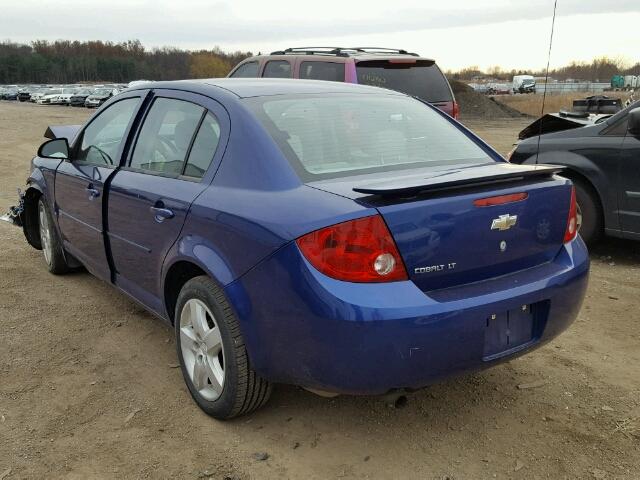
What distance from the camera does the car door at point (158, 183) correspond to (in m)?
3.21

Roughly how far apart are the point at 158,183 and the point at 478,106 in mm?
33986

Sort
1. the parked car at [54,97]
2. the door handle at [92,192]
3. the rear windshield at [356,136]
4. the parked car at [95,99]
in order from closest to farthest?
1. the rear windshield at [356,136]
2. the door handle at [92,192]
3. the parked car at [95,99]
4. the parked car at [54,97]

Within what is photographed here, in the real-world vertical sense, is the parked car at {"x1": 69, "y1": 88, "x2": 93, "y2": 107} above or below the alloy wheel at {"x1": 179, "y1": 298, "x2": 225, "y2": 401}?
below

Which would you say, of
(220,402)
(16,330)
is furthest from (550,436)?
(16,330)

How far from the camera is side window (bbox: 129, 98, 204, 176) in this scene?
3.41m

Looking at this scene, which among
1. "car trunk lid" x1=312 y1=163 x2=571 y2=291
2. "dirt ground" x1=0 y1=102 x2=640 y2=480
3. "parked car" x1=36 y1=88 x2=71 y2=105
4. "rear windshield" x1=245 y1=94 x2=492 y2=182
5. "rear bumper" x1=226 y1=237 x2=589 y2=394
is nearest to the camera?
"rear bumper" x1=226 y1=237 x2=589 y2=394

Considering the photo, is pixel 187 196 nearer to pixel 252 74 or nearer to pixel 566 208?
pixel 566 208

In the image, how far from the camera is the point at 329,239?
96.7 inches

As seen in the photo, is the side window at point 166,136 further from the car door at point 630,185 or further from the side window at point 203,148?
the car door at point 630,185

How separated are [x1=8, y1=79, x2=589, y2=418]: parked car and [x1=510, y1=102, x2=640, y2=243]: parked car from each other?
2720 mm

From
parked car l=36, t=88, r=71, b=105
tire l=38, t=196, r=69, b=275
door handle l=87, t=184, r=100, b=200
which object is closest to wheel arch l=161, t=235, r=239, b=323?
door handle l=87, t=184, r=100, b=200

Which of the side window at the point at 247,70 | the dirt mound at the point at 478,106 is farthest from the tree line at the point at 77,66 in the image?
the side window at the point at 247,70

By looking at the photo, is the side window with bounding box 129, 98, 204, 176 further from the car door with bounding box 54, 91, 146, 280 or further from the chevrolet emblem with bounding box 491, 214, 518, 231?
the chevrolet emblem with bounding box 491, 214, 518, 231

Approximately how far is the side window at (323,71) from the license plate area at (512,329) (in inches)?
218
